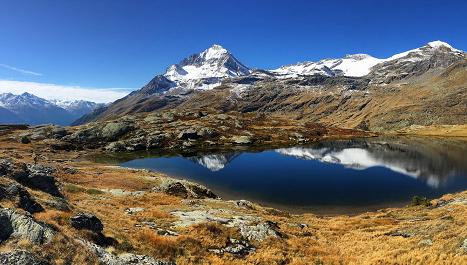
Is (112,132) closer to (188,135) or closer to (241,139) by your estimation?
(188,135)

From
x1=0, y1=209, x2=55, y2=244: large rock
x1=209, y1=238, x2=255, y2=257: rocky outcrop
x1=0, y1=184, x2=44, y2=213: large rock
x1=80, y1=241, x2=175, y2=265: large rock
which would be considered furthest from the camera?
x1=209, y1=238, x2=255, y2=257: rocky outcrop

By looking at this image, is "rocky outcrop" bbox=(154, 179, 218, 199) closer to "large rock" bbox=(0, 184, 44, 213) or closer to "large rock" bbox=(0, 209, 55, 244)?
"large rock" bbox=(0, 184, 44, 213)

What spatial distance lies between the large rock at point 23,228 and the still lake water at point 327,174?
54.2 metres

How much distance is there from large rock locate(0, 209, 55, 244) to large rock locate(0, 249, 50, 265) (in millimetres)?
1443

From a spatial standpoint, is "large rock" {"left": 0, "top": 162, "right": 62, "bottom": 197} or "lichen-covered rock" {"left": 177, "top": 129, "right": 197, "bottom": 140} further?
"lichen-covered rock" {"left": 177, "top": 129, "right": 197, "bottom": 140}

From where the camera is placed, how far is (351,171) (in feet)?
370

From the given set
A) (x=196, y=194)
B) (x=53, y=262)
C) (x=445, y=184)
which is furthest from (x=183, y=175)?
(x=53, y=262)

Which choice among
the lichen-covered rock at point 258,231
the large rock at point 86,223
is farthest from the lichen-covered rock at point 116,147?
the large rock at point 86,223

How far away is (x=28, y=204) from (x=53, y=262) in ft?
27.8

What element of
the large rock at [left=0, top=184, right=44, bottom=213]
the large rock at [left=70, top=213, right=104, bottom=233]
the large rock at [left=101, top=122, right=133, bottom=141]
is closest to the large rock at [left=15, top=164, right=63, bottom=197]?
the large rock at [left=0, top=184, right=44, bottom=213]

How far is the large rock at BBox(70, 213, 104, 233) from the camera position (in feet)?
73.0

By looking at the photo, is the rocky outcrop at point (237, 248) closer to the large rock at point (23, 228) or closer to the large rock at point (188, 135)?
the large rock at point (23, 228)

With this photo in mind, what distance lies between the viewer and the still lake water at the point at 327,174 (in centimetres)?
7686

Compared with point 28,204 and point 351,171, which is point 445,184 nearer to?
point 351,171
